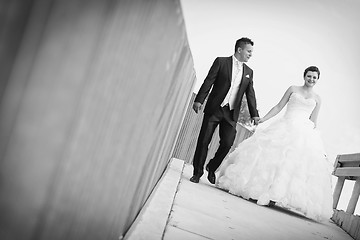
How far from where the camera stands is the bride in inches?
201

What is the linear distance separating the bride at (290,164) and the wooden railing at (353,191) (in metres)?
0.34

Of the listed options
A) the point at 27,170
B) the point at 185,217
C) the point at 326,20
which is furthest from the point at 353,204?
the point at 326,20

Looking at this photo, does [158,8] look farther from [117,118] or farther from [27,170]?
[27,170]

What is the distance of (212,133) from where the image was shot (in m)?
5.79

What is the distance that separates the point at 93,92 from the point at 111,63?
0.24 ft

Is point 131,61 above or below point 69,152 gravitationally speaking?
above

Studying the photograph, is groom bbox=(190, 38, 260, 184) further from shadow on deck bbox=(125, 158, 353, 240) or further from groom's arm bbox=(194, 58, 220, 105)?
shadow on deck bbox=(125, 158, 353, 240)

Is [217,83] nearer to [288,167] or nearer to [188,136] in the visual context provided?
[288,167]

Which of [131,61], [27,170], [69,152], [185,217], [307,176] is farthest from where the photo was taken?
[307,176]

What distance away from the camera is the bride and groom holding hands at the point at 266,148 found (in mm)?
5152

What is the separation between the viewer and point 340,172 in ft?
23.1

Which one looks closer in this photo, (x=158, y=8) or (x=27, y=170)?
(x=27, y=170)

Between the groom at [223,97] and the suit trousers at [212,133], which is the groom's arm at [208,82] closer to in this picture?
the groom at [223,97]

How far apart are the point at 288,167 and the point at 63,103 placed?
5.06 m
